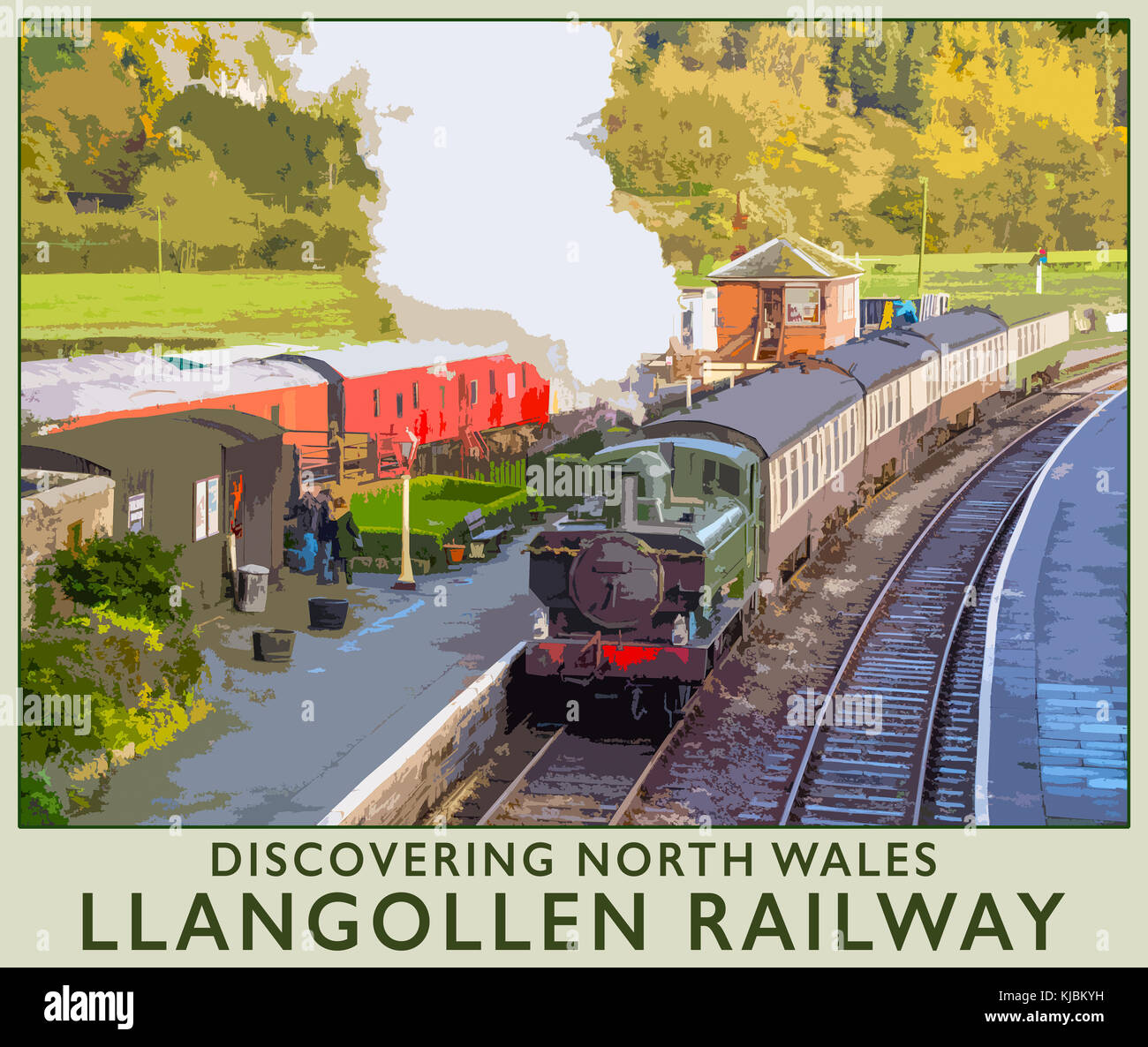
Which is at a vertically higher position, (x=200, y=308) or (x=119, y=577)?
(x=200, y=308)

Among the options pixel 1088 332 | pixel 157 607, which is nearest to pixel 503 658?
pixel 157 607

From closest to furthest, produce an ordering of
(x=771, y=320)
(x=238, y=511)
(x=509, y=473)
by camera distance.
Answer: (x=238, y=511) → (x=509, y=473) → (x=771, y=320)

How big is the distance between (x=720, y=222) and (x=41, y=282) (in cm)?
3132

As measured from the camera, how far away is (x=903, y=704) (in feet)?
59.7

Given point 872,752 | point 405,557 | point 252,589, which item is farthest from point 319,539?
point 872,752

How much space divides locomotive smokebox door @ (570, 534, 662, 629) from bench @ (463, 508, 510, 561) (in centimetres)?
794

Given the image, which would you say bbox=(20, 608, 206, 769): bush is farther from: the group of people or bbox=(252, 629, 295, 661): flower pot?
the group of people

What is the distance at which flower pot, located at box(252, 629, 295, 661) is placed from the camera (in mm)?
18031

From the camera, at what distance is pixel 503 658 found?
17.6 metres

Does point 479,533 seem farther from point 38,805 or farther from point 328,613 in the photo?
point 38,805

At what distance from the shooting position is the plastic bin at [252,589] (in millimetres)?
20547

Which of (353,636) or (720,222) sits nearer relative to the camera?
(353,636)

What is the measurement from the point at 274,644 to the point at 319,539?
5.02 metres

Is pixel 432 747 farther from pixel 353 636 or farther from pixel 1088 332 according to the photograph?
pixel 1088 332
